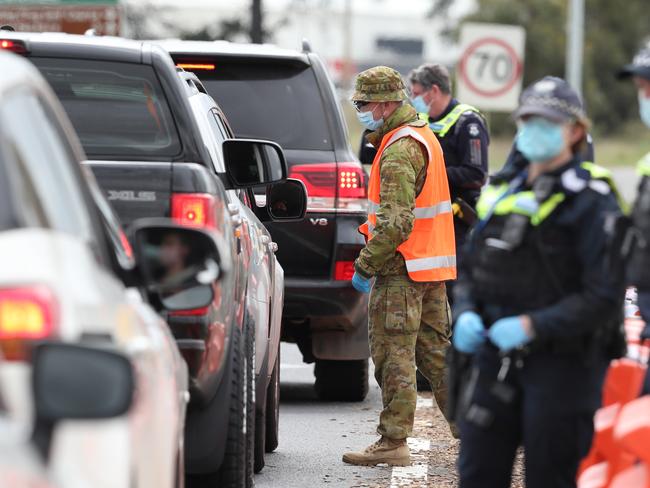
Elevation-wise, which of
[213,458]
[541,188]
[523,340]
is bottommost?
[213,458]

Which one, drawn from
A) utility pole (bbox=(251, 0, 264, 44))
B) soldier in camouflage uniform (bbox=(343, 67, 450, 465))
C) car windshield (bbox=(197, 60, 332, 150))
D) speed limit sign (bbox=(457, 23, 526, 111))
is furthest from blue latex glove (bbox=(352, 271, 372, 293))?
utility pole (bbox=(251, 0, 264, 44))

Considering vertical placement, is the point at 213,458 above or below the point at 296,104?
below

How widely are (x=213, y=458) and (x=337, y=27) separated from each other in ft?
354

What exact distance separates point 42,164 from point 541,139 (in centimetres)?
193

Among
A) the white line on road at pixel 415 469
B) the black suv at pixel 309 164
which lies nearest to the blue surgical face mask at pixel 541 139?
→ the white line on road at pixel 415 469

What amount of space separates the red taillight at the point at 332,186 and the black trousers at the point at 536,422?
4706 mm

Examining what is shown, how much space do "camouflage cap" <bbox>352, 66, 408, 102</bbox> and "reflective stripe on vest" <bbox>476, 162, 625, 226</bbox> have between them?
310cm

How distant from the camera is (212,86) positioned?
33.9ft

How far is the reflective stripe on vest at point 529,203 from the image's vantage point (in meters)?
5.20

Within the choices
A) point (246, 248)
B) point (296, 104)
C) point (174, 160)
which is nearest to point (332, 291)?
point (296, 104)

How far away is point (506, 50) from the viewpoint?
712 inches

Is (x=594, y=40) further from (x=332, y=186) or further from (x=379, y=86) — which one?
(x=379, y=86)

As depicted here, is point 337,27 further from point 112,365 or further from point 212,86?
point 112,365

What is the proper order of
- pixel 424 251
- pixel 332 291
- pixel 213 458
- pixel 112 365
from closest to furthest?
pixel 112 365, pixel 213 458, pixel 424 251, pixel 332 291
